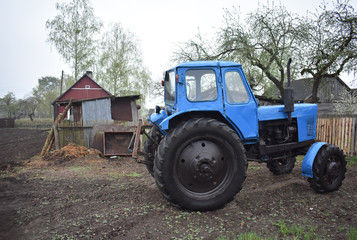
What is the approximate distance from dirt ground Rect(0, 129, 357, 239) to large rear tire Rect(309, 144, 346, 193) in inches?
6.7

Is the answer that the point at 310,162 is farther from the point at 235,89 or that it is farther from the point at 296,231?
the point at 235,89

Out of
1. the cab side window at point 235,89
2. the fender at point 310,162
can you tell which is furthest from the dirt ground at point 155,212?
the cab side window at point 235,89

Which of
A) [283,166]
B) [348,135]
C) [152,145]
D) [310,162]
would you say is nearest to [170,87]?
[152,145]

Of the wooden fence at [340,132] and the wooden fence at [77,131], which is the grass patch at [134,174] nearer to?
the wooden fence at [77,131]

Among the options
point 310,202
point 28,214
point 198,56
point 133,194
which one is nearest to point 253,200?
point 310,202

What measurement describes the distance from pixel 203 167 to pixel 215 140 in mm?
436

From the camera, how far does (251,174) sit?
20.0ft

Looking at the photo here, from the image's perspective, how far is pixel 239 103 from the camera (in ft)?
13.4

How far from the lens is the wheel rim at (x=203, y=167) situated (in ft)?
12.3

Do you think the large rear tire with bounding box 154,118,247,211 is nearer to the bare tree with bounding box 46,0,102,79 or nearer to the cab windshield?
the cab windshield

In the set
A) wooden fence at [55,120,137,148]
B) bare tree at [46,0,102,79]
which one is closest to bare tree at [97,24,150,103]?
bare tree at [46,0,102,79]

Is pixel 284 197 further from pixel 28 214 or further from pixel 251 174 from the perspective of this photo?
pixel 28 214

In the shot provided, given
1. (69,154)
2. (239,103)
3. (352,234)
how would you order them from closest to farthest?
(352,234) < (239,103) < (69,154)

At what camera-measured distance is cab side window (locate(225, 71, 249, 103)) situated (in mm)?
4086
